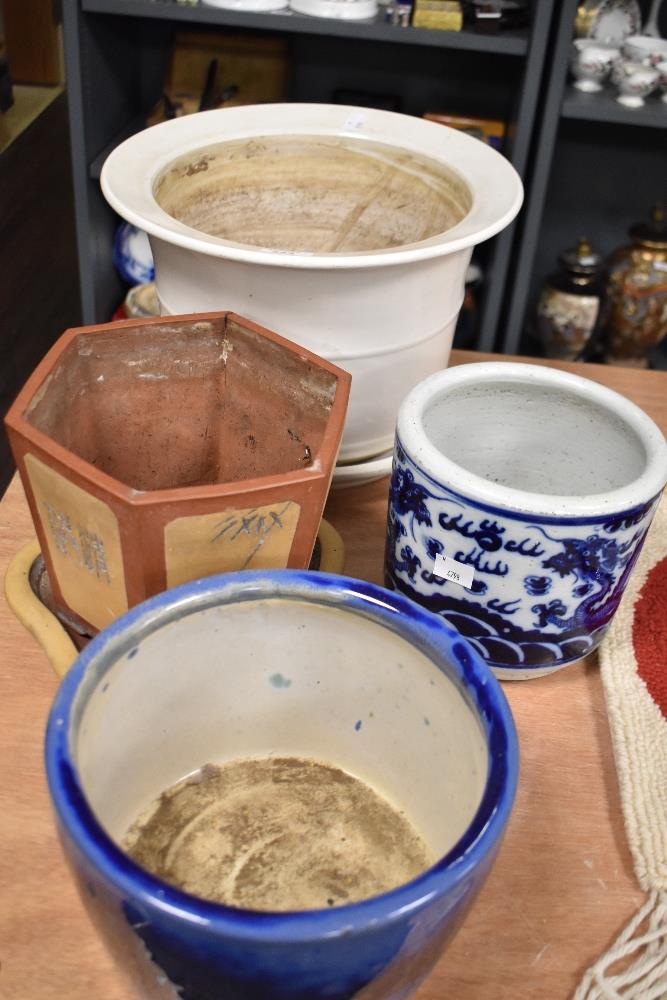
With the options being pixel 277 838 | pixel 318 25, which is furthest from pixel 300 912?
pixel 318 25

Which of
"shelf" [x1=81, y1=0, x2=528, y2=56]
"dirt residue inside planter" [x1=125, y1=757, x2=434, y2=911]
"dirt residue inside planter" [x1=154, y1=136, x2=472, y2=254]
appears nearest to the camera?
"dirt residue inside planter" [x1=125, y1=757, x2=434, y2=911]

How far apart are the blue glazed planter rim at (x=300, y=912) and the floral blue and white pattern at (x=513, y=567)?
0.21 feet

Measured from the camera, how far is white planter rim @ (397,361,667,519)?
1.31 feet

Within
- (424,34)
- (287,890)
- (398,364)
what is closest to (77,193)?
(424,34)

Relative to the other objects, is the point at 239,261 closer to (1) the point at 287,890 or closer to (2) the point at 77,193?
(1) the point at 287,890

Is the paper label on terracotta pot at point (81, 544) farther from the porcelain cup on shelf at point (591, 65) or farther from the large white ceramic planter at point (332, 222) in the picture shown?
the porcelain cup on shelf at point (591, 65)

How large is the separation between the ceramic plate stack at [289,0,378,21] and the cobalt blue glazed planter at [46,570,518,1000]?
2.96ft

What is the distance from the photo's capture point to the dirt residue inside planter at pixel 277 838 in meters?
0.37

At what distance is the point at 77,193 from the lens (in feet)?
4.00

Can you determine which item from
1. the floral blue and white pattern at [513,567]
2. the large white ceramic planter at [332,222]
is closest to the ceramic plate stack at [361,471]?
the large white ceramic planter at [332,222]

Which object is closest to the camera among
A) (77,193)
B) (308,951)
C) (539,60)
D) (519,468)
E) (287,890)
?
(308,951)

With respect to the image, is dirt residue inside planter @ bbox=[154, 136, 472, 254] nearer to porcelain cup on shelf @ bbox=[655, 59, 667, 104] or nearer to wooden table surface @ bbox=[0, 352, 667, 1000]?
wooden table surface @ bbox=[0, 352, 667, 1000]

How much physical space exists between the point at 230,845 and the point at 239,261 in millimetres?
264

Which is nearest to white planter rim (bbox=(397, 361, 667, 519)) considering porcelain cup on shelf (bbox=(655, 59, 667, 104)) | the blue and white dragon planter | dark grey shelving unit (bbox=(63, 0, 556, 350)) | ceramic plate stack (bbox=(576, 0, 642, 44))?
the blue and white dragon planter
